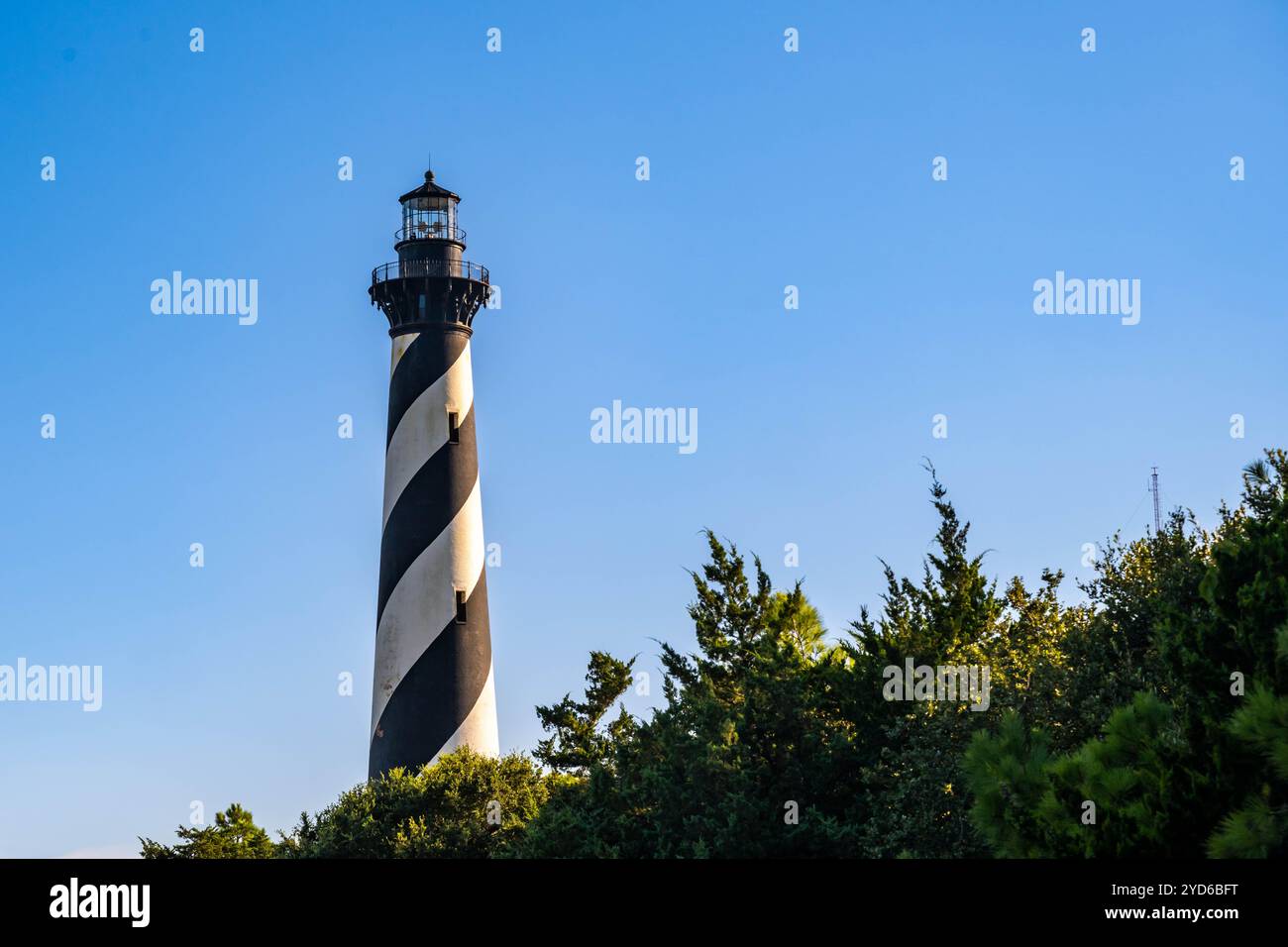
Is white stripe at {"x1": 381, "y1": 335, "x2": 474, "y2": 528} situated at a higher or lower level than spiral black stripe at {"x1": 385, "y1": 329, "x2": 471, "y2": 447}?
lower

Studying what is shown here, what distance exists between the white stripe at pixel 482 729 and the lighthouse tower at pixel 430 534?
41mm

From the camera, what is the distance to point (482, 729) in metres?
47.8

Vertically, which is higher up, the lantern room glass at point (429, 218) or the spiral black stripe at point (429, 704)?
the lantern room glass at point (429, 218)

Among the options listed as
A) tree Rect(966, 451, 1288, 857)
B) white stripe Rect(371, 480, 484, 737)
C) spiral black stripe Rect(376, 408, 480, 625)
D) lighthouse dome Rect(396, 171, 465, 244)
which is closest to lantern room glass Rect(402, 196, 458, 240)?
lighthouse dome Rect(396, 171, 465, 244)

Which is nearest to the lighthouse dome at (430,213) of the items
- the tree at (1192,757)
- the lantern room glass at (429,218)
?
the lantern room glass at (429,218)

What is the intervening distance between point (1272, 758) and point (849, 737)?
1505 centimetres

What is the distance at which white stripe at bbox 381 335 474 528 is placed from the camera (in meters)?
48.5

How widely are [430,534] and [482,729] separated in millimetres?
6366

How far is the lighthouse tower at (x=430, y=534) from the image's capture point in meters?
47.0

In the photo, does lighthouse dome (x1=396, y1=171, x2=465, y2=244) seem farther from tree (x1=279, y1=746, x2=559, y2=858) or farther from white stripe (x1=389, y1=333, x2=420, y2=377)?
tree (x1=279, y1=746, x2=559, y2=858)

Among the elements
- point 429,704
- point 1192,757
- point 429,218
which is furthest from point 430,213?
point 1192,757

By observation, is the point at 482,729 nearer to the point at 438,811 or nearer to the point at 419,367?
the point at 438,811

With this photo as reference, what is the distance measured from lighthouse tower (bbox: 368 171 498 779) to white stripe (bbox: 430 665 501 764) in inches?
1.6

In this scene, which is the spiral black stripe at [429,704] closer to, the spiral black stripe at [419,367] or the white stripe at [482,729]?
the white stripe at [482,729]
